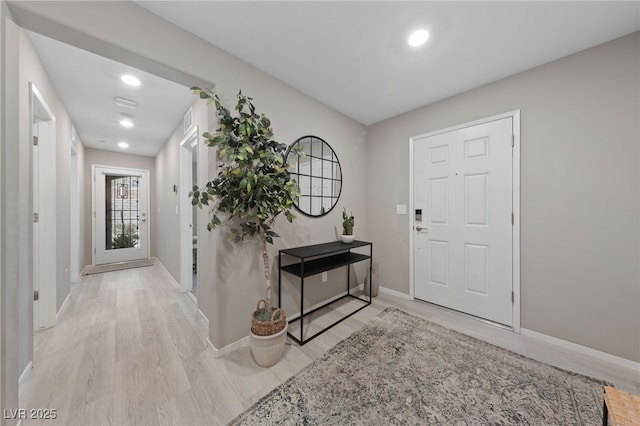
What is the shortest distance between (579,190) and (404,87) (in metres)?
1.74

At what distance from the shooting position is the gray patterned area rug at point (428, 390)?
4.19 ft

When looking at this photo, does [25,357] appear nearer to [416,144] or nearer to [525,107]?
[416,144]

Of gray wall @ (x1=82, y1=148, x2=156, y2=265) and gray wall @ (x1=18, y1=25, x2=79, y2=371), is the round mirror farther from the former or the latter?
gray wall @ (x1=82, y1=148, x2=156, y2=265)

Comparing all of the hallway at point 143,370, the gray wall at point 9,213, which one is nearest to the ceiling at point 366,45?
the gray wall at point 9,213

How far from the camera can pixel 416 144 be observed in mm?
2771

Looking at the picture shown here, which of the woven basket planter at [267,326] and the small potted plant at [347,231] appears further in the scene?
the small potted plant at [347,231]

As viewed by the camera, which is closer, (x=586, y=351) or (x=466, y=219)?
(x=586, y=351)

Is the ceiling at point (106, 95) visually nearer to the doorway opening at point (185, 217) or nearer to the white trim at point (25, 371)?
the doorway opening at point (185, 217)

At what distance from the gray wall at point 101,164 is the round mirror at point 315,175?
4279 millimetres

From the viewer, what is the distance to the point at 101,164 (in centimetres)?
443

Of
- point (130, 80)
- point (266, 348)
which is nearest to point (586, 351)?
point (266, 348)

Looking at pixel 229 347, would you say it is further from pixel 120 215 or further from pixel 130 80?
pixel 120 215

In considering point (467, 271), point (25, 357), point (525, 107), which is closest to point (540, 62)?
point (525, 107)

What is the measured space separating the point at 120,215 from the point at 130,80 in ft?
12.3
